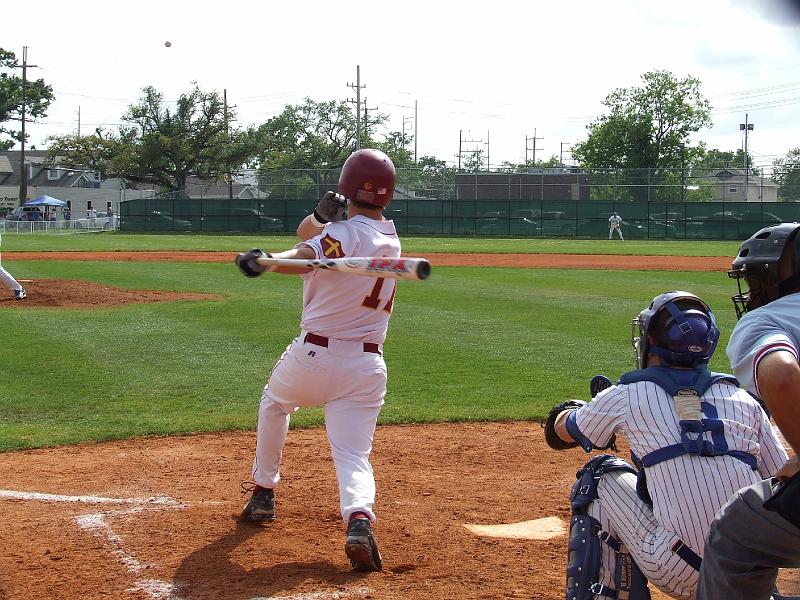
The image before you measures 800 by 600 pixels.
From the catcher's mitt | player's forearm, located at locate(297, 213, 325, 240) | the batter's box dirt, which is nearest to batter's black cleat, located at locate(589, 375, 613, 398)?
the catcher's mitt

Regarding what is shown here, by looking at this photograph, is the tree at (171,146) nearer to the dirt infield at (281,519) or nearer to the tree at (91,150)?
the tree at (91,150)

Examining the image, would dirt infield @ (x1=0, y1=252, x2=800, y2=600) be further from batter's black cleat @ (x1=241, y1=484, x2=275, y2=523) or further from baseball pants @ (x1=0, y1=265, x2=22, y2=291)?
baseball pants @ (x1=0, y1=265, x2=22, y2=291)

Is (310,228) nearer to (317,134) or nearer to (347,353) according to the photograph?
(347,353)

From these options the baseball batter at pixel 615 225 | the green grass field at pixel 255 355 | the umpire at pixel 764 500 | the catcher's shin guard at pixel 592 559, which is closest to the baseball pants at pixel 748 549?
the umpire at pixel 764 500

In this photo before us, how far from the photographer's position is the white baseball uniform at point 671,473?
325cm

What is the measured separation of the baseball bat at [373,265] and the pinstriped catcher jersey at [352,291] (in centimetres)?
29

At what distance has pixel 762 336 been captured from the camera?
2.94 meters

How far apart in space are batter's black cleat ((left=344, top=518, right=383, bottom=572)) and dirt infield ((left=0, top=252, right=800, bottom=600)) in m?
0.06

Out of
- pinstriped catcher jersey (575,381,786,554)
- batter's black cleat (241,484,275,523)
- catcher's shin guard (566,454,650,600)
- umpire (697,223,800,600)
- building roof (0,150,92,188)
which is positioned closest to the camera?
umpire (697,223,800,600)

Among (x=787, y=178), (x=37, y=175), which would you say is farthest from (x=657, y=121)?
(x=37, y=175)

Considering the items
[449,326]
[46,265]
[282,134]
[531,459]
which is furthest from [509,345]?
[282,134]

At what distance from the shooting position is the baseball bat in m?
3.51

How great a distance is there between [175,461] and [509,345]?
19.0ft

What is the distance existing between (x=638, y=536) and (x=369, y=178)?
7.08ft
